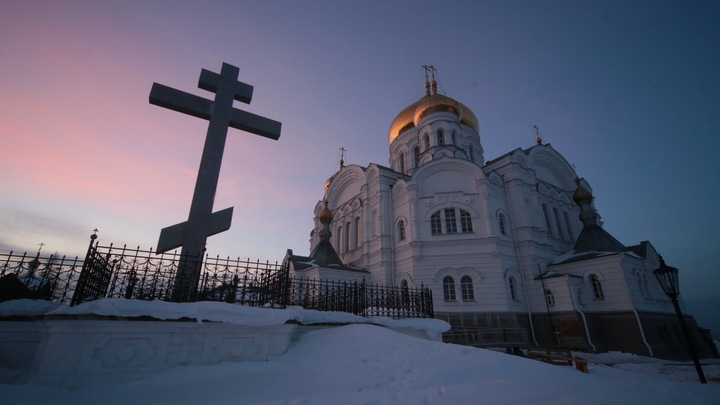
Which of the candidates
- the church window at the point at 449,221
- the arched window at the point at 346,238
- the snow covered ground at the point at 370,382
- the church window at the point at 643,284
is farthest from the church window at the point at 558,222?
the snow covered ground at the point at 370,382

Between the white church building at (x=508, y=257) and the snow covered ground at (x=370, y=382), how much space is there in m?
9.37

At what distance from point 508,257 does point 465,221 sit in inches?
125

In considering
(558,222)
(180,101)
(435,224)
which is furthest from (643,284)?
(180,101)

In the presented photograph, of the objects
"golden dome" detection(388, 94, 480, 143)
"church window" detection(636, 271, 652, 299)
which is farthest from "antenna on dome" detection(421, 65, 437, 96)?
"church window" detection(636, 271, 652, 299)

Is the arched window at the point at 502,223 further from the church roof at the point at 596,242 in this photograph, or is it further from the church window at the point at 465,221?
the church roof at the point at 596,242

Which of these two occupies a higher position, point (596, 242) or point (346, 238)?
point (346, 238)

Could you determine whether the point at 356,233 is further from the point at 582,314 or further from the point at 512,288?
the point at 582,314

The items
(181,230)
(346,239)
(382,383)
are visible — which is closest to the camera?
(382,383)

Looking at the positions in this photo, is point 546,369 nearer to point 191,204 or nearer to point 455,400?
point 455,400

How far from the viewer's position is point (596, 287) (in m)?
18.2

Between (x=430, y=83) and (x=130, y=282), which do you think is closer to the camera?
(x=130, y=282)

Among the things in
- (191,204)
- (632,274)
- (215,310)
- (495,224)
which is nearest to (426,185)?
(495,224)

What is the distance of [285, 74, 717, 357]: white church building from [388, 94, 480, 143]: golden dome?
4.54 metres

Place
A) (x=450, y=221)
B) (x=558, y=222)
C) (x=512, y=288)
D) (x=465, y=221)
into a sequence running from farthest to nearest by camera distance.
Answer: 1. (x=558, y=222)
2. (x=450, y=221)
3. (x=465, y=221)
4. (x=512, y=288)
